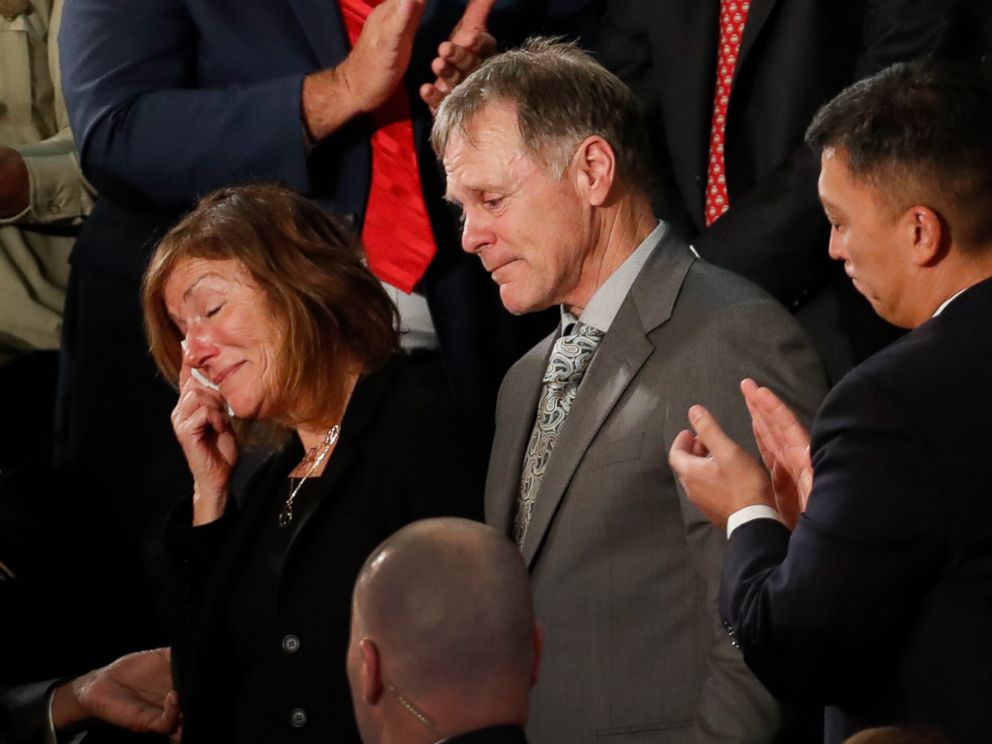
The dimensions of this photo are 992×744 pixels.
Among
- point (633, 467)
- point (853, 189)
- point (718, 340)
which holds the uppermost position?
point (853, 189)

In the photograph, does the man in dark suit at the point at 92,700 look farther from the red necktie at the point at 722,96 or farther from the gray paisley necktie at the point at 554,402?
the red necktie at the point at 722,96

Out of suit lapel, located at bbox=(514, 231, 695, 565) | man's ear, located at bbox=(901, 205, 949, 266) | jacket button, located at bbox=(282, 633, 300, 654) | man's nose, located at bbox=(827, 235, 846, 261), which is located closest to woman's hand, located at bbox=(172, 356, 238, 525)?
jacket button, located at bbox=(282, 633, 300, 654)

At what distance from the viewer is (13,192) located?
3785 mm

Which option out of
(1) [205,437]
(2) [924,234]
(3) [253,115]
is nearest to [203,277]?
(1) [205,437]

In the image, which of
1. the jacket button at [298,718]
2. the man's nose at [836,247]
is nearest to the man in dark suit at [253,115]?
the jacket button at [298,718]

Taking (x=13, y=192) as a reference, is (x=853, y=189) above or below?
above

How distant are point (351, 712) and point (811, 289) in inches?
43.5

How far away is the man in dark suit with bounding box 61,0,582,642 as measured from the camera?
3.33 metres

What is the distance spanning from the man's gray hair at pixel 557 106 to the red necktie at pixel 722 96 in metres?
0.45

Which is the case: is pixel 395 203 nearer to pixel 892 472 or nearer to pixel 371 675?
pixel 892 472

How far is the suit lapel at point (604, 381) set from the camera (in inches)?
98.4

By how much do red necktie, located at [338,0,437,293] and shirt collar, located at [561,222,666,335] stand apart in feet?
2.47

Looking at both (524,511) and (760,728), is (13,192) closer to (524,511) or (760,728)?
(524,511)

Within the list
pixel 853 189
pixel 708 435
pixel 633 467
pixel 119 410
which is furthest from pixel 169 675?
pixel 853 189
